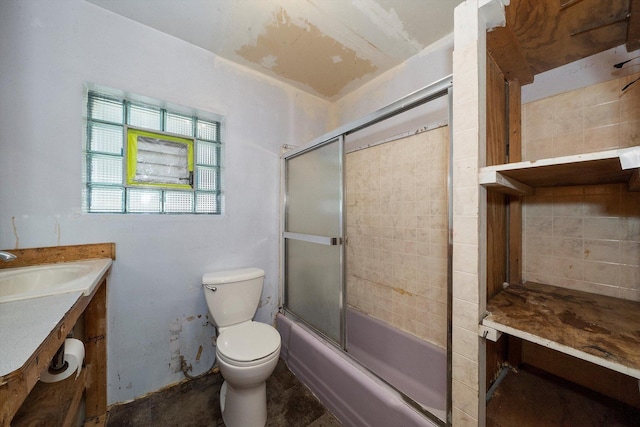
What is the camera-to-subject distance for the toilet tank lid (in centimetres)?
159

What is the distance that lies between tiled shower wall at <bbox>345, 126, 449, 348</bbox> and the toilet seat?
96cm

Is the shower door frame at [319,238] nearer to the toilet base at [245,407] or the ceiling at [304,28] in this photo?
the toilet base at [245,407]

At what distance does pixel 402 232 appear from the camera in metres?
1.84

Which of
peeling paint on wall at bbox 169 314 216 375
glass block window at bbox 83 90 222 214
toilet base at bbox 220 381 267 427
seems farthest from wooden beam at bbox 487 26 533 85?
peeling paint on wall at bbox 169 314 216 375

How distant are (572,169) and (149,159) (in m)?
2.19

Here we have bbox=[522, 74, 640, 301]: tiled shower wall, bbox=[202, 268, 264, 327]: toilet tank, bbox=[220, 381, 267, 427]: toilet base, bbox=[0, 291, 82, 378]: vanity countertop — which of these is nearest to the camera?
bbox=[0, 291, 82, 378]: vanity countertop

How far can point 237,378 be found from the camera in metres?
1.24

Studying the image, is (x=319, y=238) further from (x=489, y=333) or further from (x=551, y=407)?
(x=551, y=407)

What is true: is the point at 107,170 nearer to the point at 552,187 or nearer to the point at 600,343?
the point at 600,343

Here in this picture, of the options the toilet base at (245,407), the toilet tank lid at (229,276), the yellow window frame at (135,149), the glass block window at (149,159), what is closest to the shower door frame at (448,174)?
the toilet tank lid at (229,276)

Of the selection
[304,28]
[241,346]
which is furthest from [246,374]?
[304,28]

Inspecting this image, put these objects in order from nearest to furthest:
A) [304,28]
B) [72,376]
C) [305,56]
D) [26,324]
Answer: [26,324], [72,376], [304,28], [305,56]

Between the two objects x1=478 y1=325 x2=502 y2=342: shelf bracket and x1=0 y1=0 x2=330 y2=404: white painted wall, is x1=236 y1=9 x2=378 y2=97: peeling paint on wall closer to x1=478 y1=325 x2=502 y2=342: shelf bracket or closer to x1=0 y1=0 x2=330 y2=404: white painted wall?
x1=0 y1=0 x2=330 y2=404: white painted wall

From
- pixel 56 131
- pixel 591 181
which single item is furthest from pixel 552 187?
pixel 56 131
